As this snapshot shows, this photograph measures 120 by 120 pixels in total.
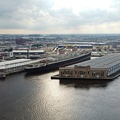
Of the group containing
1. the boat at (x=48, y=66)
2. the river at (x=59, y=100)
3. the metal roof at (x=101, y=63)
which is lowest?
the boat at (x=48, y=66)

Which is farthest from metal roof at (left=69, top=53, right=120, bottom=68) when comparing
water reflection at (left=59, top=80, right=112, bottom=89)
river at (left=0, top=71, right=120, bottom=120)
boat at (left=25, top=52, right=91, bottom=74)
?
boat at (left=25, top=52, right=91, bottom=74)

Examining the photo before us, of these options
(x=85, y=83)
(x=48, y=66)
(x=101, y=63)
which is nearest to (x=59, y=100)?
(x=85, y=83)

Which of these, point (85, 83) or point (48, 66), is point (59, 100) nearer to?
point (85, 83)

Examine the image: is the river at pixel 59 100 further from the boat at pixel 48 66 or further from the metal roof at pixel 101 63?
the boat at pixel 48 66

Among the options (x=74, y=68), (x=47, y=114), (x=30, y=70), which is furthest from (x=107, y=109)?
(x=30, y=70)

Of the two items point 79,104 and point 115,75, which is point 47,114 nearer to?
point 79,104

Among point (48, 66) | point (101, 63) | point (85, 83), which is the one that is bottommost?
point (48, 66)

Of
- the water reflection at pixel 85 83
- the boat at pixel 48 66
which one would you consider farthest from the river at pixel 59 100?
the boat at pixel 48 66

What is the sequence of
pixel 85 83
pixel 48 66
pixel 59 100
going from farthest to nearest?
pixel 48 66, pixel 85 83, pixel 59 100

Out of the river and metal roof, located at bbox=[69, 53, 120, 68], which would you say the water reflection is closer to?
the river
